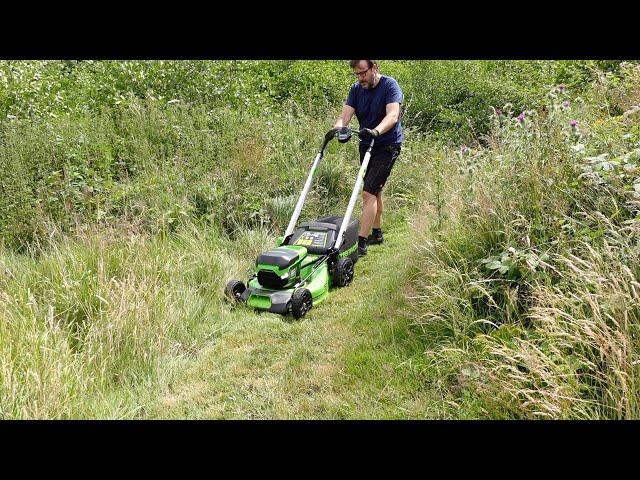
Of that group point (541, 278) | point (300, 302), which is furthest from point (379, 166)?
point (541, 278)

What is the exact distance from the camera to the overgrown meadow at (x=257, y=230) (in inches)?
105

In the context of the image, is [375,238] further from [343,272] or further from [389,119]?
[389,119]

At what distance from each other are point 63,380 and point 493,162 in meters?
3.53

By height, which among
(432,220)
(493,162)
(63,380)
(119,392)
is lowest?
(119,392)

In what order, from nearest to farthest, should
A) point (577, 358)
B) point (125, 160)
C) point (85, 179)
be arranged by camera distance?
point (577, 358) < point (85, 179) < point (125, 160)

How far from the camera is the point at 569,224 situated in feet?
10.2

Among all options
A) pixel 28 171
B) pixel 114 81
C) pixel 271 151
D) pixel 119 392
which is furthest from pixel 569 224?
pixel 114 81

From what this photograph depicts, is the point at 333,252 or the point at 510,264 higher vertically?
the point at 510,264

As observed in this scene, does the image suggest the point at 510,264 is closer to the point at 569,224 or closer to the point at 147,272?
the point at 569,224

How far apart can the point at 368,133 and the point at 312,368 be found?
2.30m

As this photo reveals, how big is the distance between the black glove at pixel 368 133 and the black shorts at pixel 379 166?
0.19 m

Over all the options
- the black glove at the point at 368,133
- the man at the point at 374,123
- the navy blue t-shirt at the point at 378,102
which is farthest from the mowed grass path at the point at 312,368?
the navy blue t-shirt at the point at 378,102

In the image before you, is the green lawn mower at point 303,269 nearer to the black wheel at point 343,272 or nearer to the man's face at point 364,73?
the black wheel at point 343,272
